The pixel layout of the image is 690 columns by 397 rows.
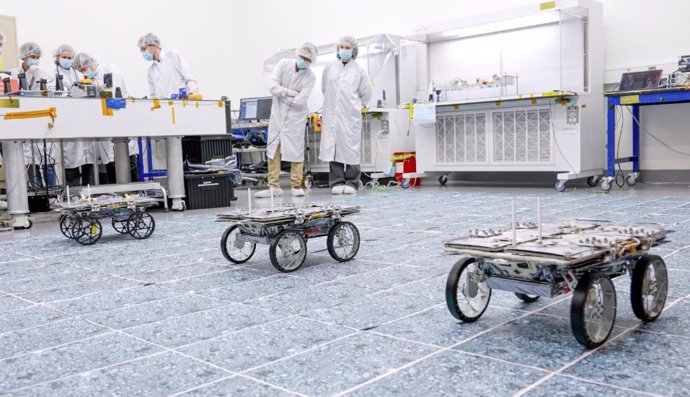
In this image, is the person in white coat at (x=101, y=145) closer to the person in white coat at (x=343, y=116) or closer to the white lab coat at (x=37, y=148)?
the white lab coat at (x=37, y=148)

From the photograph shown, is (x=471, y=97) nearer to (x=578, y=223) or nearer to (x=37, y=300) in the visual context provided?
(x=578, y=223)

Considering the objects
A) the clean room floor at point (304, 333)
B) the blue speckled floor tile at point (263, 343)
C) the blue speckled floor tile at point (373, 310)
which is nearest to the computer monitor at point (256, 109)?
the clean room floor at point (304, 333)

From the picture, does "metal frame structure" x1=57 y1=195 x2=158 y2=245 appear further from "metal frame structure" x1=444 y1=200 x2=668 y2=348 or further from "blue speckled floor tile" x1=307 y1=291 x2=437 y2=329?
"metal frame structure" x1=444 y1=200 x2=668 y2=348

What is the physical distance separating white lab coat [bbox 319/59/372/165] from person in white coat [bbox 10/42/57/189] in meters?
2.71

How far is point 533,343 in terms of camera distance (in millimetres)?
1632

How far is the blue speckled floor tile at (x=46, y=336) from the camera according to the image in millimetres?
1756

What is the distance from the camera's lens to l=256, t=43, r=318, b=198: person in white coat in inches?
250

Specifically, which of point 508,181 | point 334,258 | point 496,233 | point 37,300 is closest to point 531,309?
point 496,233

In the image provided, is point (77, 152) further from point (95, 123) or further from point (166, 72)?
point (95, 123)

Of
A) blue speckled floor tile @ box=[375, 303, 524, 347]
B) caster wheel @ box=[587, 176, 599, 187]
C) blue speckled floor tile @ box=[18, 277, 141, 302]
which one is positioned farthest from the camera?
caster wheel @ box=[587, 176, 599, 187]

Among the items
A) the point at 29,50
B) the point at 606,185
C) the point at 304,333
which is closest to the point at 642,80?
the point at 606,185

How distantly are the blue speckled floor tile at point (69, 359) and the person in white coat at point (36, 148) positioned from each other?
4.40 meters

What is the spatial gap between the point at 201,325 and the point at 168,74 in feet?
17.0

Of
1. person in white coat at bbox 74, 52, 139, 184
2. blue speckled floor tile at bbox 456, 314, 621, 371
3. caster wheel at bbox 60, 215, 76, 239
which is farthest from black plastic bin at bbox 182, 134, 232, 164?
blue speckled floor tile at bbox 456, 314, 621, 371
